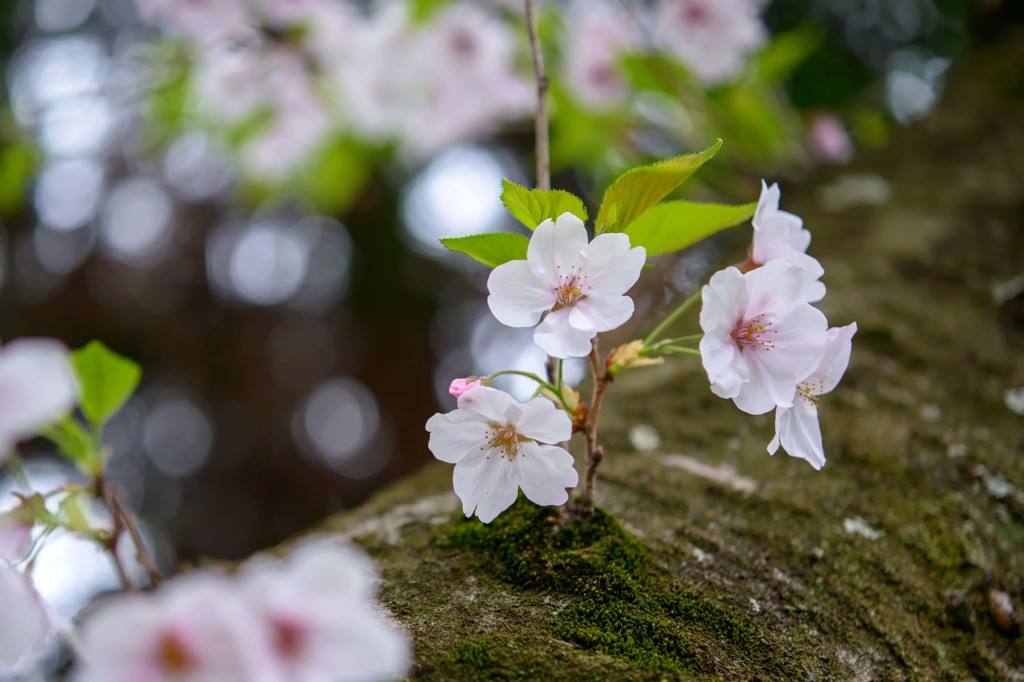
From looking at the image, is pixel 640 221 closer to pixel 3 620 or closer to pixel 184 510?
pixel 3 620

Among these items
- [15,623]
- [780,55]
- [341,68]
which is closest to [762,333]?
[15,623]

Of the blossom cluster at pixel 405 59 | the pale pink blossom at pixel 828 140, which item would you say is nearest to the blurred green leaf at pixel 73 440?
the blossom cluster at pixel 405 59

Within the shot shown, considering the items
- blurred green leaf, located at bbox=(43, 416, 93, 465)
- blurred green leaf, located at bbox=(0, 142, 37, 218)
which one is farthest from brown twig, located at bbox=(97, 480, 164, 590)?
blurred green leaf, located at bbox=(0, 142, 37, 218)

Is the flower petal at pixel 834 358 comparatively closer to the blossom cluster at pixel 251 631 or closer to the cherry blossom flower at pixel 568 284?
the cherry blossom flower at pixel 568 284

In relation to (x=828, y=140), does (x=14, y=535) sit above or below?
above

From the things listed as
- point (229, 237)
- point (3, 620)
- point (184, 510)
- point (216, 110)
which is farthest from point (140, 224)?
point (3, 620)

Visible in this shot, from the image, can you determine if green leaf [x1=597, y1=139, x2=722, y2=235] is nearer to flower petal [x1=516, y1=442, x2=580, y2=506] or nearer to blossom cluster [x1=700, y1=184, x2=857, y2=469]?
blossom cluster [x1=700, y1=184, x2=857, y2=469]

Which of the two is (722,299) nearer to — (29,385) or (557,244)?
(557,244)
